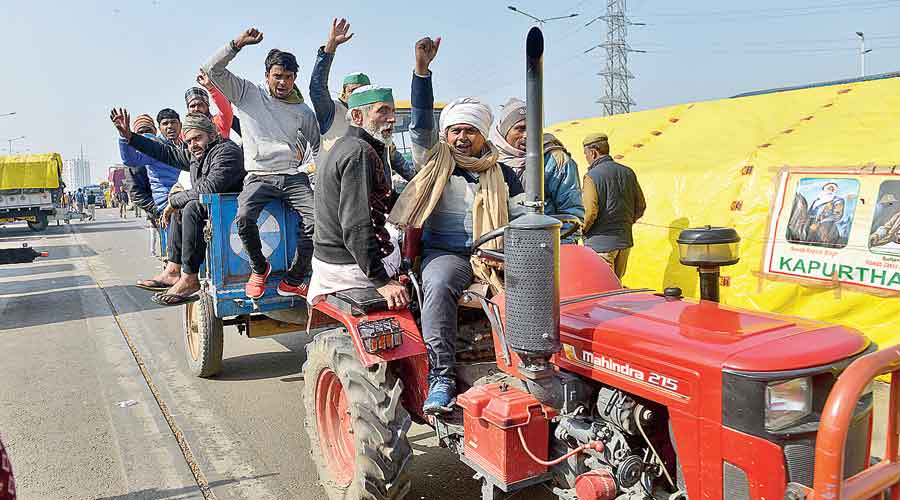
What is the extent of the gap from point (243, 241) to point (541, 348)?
3045 mm

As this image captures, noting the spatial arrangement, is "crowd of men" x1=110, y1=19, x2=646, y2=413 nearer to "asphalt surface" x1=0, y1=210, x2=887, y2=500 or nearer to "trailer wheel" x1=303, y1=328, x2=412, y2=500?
"trailer wheel" x1=303, y1=328, x2=412, y2=500

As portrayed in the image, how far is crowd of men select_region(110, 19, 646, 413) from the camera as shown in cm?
323

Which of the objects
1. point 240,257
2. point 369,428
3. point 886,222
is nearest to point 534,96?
point 369,428

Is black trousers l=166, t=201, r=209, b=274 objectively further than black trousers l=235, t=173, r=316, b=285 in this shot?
Yes

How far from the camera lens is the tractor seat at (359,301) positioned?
3.29 m

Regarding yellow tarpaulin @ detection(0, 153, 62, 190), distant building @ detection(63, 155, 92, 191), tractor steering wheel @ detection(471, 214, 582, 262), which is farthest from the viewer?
distant building @ detection(63, 155, 92, 191)

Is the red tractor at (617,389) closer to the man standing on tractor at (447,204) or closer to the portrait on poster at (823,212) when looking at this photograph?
the man standing on tractor at (447,204)

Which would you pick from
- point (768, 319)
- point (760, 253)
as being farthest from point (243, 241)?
point (760, 253)

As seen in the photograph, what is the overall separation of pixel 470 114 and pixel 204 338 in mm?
3411

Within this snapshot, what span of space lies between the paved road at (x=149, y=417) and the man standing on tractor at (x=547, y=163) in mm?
A: 1739

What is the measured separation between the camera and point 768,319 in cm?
238

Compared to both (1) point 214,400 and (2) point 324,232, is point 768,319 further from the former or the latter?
(1) point 214,400

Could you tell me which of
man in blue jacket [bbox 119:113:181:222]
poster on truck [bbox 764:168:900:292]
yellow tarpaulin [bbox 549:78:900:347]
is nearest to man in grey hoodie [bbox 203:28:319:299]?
man in blue jacket [bbox 119:113:181:222]

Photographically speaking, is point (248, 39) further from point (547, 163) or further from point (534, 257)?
point (534, 257)
